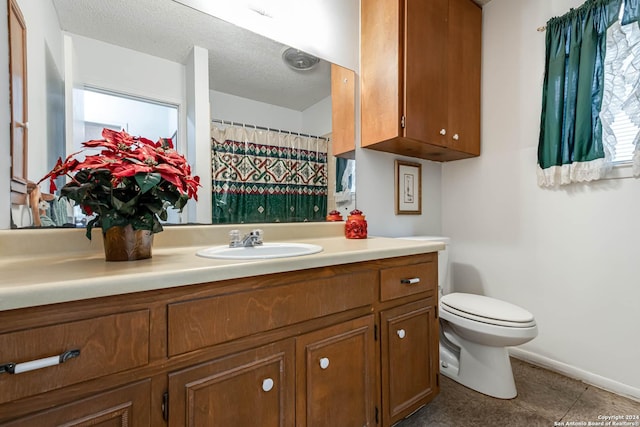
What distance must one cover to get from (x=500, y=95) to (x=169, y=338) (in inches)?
93.9

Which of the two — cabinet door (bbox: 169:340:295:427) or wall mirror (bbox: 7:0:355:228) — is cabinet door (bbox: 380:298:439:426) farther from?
wall mirror (bbox: 7:0:355:228)

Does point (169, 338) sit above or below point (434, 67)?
below

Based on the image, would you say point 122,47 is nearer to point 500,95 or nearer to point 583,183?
point 500,95

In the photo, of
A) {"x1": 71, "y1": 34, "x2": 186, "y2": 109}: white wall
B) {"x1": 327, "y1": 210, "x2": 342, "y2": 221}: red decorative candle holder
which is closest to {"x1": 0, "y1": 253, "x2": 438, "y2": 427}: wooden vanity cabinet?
{"x1": 327, "y1": 210, "x2": 342, "y2": 221}: red decorative candle holder

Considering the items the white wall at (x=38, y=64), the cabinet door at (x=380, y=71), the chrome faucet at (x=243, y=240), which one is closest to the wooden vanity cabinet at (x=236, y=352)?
the chrome faucet at (x=243, y=240)

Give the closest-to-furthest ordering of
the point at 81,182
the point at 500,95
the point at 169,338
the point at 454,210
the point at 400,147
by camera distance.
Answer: the point at 169,338
the point at 81,182
the point at 400,147
the point at 500,95
the point at 454,210

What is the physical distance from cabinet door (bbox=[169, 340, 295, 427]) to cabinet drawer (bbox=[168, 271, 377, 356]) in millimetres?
69

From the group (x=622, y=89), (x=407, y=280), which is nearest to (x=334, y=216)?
(x=407, y=280)

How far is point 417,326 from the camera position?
1277mm

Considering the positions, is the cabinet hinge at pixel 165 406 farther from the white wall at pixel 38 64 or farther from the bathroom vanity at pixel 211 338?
the white wall at pixel 38 64

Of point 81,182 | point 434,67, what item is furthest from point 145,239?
point 434,67

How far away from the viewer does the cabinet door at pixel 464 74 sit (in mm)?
1877

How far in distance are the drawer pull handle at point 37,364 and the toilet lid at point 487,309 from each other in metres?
1.62

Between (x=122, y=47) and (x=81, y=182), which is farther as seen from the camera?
(x=122, y=47)
